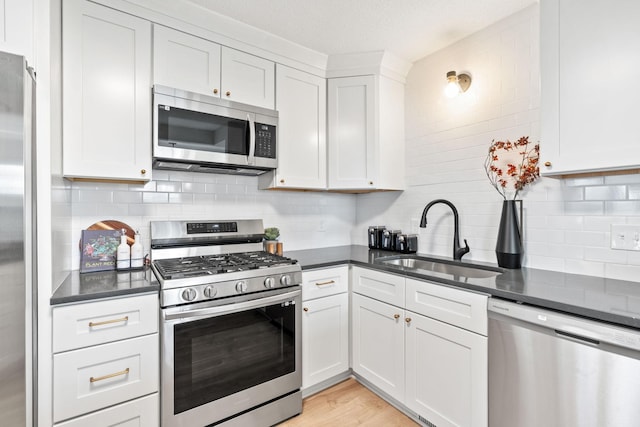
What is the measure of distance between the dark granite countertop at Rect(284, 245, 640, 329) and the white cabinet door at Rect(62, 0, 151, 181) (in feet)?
4.07

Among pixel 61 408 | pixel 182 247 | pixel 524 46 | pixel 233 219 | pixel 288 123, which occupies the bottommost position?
pixel 61 408

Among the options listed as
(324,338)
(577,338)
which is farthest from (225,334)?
(577,338)

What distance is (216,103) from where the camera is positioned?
1.96 m

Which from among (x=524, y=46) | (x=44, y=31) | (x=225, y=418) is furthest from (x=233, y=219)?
(x=524, y=46)

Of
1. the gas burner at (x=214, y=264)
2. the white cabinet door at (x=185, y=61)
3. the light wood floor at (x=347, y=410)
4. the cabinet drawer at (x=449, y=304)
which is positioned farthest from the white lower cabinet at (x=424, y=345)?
the white cabinet door at (x=185, y=61)

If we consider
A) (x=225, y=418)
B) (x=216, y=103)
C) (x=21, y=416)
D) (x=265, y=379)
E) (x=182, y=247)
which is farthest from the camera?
(x=182, y=247)

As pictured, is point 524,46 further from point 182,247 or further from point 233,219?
point 182,247

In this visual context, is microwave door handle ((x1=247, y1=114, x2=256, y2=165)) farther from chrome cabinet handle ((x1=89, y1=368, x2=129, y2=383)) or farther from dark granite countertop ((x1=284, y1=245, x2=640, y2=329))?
chrome cabinet handle ((x1=89, y1=368, x2=129, y2=383))

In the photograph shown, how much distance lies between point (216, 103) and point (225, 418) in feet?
5.94

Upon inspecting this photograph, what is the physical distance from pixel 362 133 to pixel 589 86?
1.39 meters

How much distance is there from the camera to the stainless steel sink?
1.93m

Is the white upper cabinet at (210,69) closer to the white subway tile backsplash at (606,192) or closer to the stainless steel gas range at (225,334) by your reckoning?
the stainless steel gas range at (225,334)

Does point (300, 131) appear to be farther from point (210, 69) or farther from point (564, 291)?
point (564, 291)

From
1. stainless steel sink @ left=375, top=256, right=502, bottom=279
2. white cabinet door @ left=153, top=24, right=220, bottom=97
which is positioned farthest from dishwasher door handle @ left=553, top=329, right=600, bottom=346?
white cabinet door @ left=153, top=24, right=220, bottom=97
